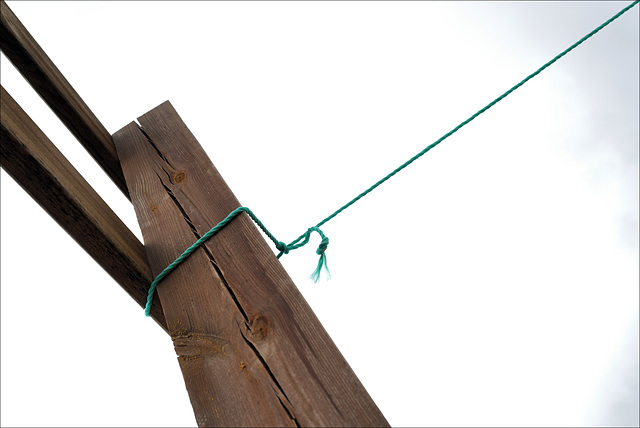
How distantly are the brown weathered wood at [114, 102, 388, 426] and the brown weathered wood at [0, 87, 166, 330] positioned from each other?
0.15 feet

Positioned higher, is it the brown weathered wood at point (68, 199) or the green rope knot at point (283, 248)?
the brown weathered wood at point (68, 199)

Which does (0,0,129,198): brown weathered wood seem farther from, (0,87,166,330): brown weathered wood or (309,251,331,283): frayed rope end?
(309,251,331,283): frayed rope end

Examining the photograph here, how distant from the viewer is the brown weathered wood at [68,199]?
58cm

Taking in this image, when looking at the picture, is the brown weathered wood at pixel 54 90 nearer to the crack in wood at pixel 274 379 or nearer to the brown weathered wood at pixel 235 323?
the brown weathered wood at pixel 235 323

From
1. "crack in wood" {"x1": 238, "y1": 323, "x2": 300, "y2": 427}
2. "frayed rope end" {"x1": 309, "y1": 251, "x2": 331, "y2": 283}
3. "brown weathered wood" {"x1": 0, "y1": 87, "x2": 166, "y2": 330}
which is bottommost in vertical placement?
"frayed rope end" {"x1": 309, "y1": 251, "x2": 331, "y2": 283}

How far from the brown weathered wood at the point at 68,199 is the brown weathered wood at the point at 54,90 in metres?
0.26


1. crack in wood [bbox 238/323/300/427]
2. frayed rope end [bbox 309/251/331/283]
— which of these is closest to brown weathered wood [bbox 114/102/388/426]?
crack in wood [bbox 238/323/300/427]

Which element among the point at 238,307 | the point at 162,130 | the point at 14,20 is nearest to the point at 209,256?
the point at 238,307

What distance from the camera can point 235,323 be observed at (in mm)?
588

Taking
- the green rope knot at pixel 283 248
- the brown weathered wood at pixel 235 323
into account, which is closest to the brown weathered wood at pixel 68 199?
the brown weathered wood at pixel 235 323

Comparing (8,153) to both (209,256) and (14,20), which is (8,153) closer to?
(209,256)

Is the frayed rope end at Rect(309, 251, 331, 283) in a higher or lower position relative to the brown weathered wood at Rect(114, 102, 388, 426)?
lower

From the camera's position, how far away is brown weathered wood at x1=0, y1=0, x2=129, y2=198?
79 centimetres

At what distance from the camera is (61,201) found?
616 mm
